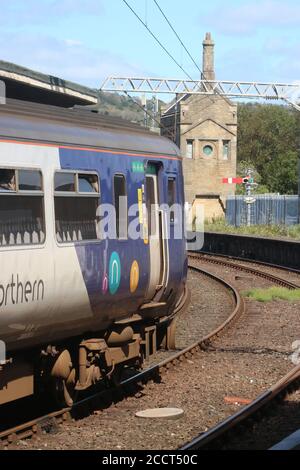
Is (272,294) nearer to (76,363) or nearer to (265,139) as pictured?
(76,363)

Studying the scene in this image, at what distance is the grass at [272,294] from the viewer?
20.7 meters

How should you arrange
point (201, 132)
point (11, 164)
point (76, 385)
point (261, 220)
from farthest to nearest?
point (201, 132)
point (261, 220)
point (76, 385)
point (11, 164)

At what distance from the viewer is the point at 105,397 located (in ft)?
33.3

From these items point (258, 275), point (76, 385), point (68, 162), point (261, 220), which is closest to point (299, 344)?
point (76, 385)

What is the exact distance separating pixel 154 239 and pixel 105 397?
2.01m

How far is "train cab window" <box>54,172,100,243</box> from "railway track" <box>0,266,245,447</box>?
1816mm

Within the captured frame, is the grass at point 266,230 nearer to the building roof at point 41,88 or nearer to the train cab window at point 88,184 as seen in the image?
the building roof at point 41,88

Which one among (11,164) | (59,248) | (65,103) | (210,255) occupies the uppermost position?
(65,103)

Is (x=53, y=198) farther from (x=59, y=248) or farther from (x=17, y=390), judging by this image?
(x=17, y=390)

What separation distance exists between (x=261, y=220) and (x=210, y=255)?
12148 millimetres

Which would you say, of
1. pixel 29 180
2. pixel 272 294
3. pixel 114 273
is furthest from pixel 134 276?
pixel 272 294

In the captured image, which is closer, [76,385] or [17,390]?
[17,390]
